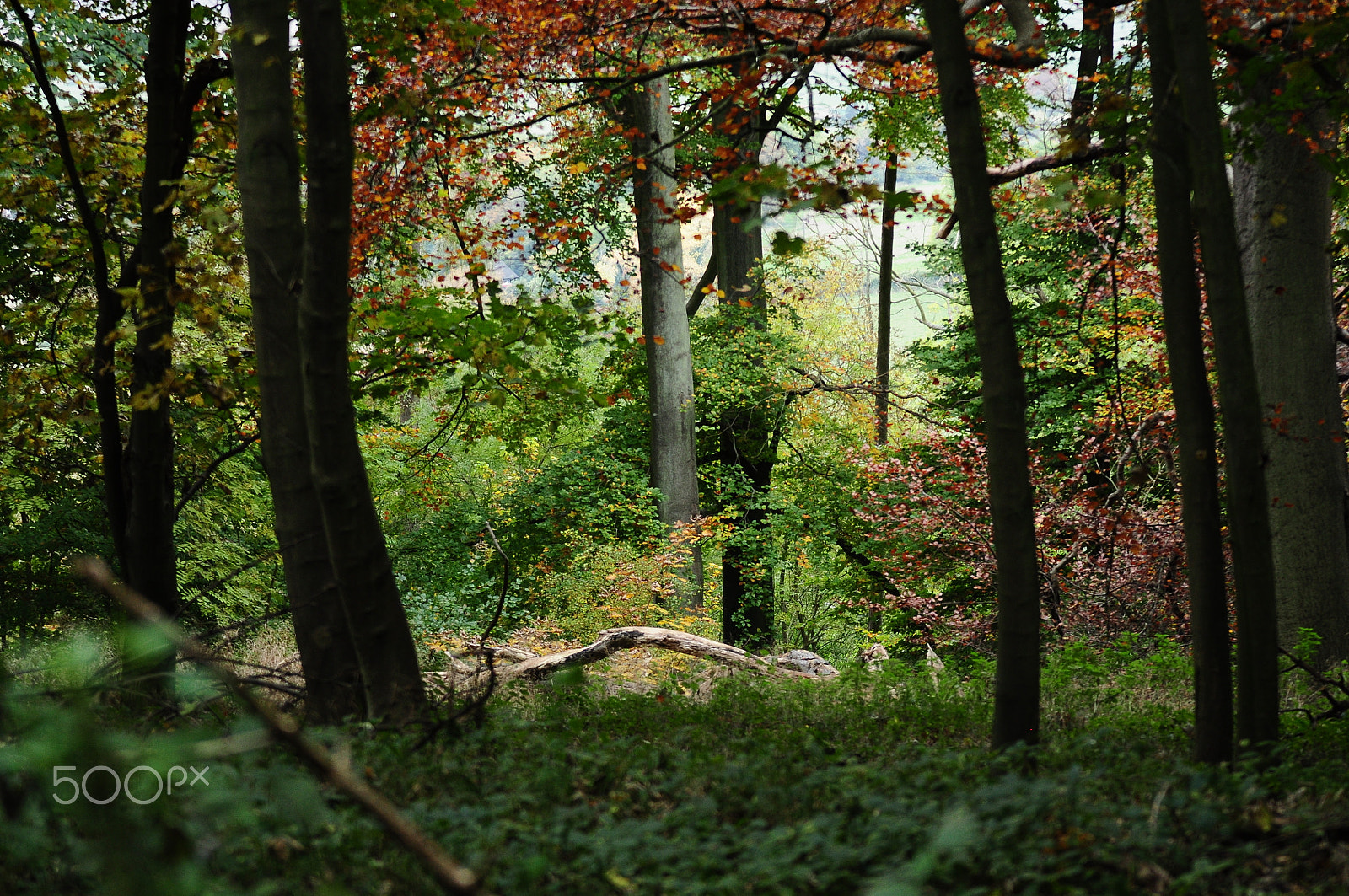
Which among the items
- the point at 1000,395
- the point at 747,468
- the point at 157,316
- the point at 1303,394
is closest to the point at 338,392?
the point at 157,316

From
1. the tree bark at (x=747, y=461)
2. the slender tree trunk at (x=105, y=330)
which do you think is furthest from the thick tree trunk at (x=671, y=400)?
the slender tree trunk at (x=105, y=330)

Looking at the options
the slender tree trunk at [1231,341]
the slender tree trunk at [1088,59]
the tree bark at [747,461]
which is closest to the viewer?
the slender tree trunk at [1231,341]

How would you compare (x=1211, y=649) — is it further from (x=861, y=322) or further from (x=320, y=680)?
(x=861, y=322)

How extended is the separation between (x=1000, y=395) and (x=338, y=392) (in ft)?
9.19

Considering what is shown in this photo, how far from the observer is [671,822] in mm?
2521

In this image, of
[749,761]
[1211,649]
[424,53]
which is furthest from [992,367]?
[424,53]

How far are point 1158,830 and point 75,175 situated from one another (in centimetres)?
611

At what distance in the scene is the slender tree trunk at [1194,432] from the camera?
3.56 metres

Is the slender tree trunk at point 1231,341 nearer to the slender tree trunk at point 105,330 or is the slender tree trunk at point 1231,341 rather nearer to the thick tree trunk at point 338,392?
the thick tree trunk at point 338,392

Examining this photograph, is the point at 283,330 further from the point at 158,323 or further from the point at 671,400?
the point at 671,400

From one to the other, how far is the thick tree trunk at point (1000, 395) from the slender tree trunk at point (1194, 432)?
1.98ft

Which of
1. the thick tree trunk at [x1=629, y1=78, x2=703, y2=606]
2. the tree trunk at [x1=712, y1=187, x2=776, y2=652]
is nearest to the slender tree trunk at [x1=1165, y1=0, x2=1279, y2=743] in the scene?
the thick tree trunk at [x1=629, y1=78, x2=703, y2=606]

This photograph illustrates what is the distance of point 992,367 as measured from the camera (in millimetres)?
3729

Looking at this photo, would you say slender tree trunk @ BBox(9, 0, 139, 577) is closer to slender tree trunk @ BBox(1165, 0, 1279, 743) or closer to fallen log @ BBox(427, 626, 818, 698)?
fallen log @ BBox(427, 626, 818, 698)
